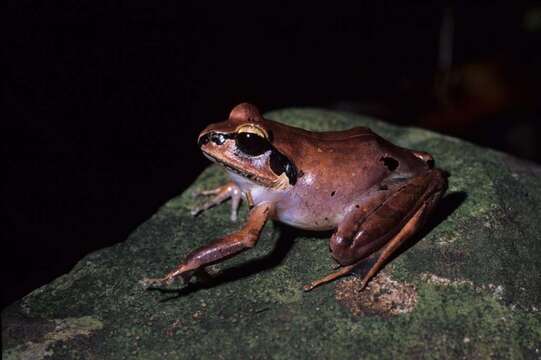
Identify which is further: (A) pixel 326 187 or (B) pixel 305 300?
(A) pixel 326 187

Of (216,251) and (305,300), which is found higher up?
(216,251)

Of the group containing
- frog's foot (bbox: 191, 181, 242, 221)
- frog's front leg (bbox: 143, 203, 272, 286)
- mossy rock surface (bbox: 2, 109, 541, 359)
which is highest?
frog's front leg (bbox: 143, 203, 272, 286)

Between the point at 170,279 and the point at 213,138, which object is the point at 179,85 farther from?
the point at 170,279

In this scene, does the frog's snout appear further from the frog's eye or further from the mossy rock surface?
the mossy rock surface

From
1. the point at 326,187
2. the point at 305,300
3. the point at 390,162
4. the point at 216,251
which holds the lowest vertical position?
the point at 305,300

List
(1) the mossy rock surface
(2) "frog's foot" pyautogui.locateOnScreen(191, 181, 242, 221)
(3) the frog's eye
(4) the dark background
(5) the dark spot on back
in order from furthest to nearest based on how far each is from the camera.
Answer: (4) the dark background
(2) "frog's foot" pyautogui.locateOnScreen(191, 181, 242, 221)
(5) the dark spot on back
(3) the frog's eye
(1) the mossy rock surface

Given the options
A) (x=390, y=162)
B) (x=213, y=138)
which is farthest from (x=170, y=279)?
(x=390, y=162)

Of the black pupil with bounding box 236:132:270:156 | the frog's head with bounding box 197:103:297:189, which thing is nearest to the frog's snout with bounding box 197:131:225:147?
the frog's head with bounding box 197:103:297:189
